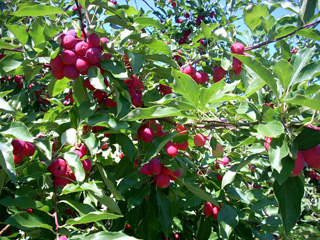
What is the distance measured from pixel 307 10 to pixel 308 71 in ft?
1.27

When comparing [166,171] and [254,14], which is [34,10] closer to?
[166,171]

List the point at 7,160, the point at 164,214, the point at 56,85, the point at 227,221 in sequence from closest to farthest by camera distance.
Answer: the point at 7,160 → the point at 164,214 → the point at 227,221 → the point at 56,85

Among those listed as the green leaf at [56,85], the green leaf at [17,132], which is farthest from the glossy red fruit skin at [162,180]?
the green leaf at [56,85]

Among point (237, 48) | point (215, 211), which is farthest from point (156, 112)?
point (215, 211)

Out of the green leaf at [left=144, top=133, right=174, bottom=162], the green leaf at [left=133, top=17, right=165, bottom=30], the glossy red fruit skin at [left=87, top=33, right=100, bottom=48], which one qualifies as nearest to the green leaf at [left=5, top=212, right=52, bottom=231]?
the green leaf at [left=144, top=133, right=174, bottom=162]

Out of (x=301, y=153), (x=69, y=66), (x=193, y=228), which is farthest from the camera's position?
(x=193, y=228)

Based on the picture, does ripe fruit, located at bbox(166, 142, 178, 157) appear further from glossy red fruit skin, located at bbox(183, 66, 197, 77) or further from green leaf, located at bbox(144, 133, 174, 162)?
glossy red fruit skin, located at bbox(183, 66, 197, 77)

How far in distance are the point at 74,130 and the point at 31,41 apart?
1.48 feet

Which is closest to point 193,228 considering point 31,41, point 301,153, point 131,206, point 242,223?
point 242,223

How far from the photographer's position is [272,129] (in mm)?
933

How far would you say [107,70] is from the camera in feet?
4.18

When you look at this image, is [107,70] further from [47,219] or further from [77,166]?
[47,219]

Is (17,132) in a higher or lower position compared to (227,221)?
higher

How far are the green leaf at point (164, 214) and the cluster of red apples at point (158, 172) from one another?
0.09m
